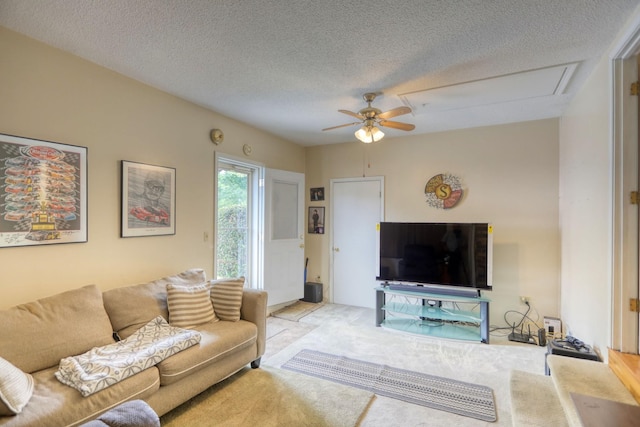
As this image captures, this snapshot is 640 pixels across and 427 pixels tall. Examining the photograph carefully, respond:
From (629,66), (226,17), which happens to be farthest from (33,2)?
(629,66)

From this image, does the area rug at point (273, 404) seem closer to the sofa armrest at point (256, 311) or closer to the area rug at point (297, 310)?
the sofa armrest at point (256, 311)

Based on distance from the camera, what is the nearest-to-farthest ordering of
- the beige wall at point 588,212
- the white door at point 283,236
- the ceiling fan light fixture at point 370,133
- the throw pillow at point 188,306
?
the beige wall at point 588,212
the throw pillow at point 188,306
the ceiling fan light fixture at point 370,133
the white door at point 283,236

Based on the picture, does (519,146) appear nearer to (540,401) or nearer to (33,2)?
(540,401)

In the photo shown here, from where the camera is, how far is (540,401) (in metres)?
1.74

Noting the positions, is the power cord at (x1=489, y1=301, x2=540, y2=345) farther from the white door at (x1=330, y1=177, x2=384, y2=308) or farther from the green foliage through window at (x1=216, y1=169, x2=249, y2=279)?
the green foliage through window at (x1=216, y1=169, x2=249, y2=279)

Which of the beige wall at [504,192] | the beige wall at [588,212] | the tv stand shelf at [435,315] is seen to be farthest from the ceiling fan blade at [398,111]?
the tv stand shelf at [435,315]

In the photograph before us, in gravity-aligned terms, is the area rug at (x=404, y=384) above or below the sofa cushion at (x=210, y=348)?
below

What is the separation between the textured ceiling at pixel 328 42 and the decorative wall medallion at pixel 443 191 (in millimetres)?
1205

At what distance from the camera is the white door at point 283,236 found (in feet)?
13.6

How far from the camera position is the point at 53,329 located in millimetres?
1866

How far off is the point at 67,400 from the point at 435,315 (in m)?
3.43

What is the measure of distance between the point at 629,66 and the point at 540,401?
218 centimetres

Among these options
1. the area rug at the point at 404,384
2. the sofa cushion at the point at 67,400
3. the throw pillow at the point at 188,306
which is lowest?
the area rug at the point at 404,384

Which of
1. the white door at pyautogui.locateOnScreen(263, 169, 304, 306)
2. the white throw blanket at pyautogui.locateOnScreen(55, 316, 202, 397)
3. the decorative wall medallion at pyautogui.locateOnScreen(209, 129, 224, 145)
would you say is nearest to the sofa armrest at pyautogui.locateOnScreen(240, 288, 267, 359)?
the white throw blanket at pyautogui.locateOnScreen(55, 316, 202, 397)
